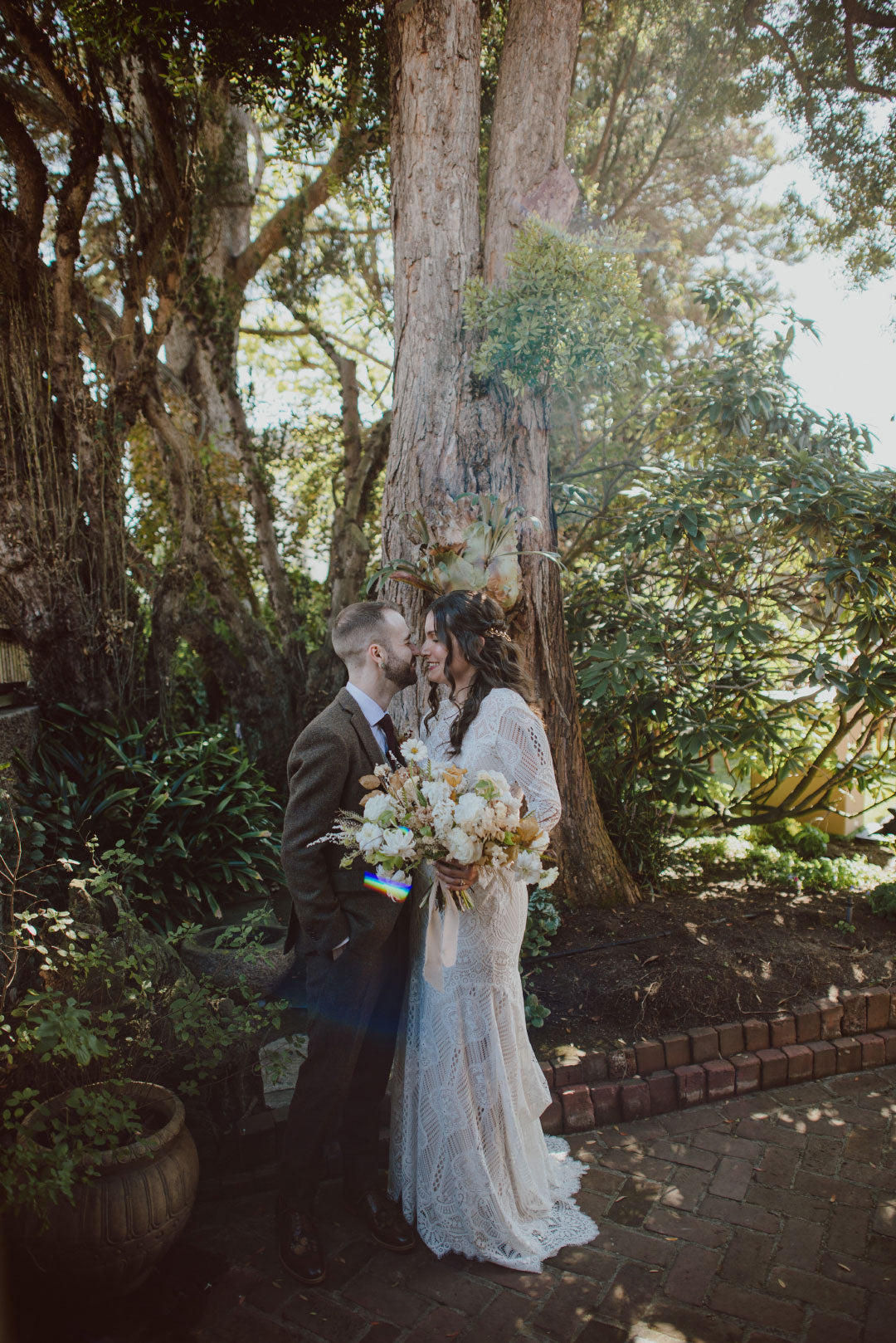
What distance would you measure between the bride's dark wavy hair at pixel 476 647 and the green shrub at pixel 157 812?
100 inches

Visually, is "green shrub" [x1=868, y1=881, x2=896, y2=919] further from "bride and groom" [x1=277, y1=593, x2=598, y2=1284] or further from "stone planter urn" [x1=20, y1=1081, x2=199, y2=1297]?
"stone planter urn" [x1=20, y1=1081, x2=199, y2=1297]

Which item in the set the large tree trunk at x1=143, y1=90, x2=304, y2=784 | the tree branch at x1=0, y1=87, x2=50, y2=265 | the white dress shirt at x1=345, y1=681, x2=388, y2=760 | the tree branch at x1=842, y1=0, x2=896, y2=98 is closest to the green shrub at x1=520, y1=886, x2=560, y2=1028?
the white dress shirt at x1=345, y1=681, x2=388, y2=760

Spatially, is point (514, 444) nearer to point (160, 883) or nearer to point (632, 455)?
point (632, 455)

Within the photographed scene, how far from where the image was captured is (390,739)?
2895 millimetres

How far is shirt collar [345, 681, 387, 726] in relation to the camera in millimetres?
2742

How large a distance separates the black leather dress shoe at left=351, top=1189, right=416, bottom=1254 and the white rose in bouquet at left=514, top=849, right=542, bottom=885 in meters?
1.31

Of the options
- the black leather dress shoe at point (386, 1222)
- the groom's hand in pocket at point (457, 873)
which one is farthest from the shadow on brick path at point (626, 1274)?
the groom's hand in pocket at point (457, 873)

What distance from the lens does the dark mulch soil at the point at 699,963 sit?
374cm

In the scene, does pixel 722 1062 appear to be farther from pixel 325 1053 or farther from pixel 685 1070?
pixel 325 1053

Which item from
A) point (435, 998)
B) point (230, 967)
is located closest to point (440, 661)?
point (435, 998)

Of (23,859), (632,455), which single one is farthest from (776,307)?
(23,859)

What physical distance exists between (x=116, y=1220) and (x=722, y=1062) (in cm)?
243

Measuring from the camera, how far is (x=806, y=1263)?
102 inches

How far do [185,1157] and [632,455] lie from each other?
566cm
